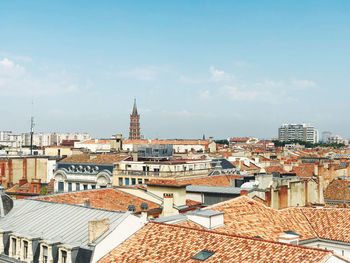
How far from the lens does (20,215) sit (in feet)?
85.8

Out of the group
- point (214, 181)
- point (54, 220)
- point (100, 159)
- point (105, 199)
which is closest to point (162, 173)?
point (214, 181)

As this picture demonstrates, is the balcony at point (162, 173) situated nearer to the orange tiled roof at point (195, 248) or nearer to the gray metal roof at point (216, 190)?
the gray metal roof at point (216, 190)

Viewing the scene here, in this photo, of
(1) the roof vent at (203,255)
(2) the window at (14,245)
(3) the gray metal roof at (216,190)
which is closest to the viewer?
(1) the roof vent at (203,255)

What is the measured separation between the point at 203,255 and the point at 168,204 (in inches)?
558

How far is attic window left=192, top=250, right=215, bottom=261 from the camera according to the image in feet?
57.8

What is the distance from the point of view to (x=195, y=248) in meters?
18.6

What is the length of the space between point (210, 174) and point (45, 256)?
141 ft

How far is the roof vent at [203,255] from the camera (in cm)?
1762

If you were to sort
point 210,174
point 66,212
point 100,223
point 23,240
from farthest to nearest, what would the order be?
point 210,174, point 66,212, point 23,240, point 100,223

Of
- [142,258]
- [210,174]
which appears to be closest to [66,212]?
[142,258]

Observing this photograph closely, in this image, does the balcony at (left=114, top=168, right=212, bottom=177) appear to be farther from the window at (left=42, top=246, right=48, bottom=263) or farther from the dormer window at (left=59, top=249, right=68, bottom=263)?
the dormer window at (left=59, top=249, right=68, bottom=263)

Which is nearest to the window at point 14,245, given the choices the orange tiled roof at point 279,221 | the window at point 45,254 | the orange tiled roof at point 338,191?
the window at point 45,254

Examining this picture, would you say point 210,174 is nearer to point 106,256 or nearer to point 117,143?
point 106,256

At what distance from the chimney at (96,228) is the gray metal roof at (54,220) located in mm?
417
